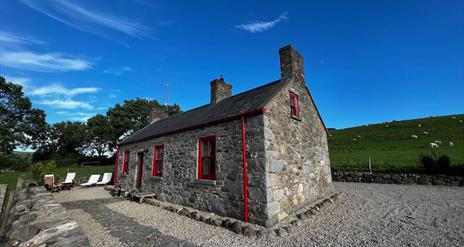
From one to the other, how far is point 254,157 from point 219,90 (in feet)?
20.3

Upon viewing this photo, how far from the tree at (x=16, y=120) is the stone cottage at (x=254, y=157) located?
34.1 metres

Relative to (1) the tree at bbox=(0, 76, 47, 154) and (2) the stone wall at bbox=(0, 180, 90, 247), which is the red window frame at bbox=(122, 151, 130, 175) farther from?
(1) the tree at bbox=(0, 76, 47, 154)

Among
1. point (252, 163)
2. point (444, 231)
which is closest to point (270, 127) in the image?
point (252, 163)

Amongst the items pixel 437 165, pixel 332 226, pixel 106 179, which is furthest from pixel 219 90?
pixel 437 165

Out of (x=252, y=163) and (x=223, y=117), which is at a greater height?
(x=223, y=117)

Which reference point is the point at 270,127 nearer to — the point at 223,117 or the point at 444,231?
the point at 223,117

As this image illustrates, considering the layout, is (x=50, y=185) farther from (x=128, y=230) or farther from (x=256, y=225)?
(x=256, y=225)

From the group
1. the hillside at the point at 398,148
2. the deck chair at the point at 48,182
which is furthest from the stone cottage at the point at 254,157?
the hillside at the point at 398,148

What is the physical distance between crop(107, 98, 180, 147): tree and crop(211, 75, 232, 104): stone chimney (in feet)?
93.7

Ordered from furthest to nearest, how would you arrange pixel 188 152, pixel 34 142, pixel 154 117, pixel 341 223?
pixel 34 142
pixel 154 117
pixel 188 152
pixel 341 223

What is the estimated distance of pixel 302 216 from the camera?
22.3ft

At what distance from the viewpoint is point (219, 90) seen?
12000 millimetres

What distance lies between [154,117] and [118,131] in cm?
2364

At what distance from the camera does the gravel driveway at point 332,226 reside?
5.14m
